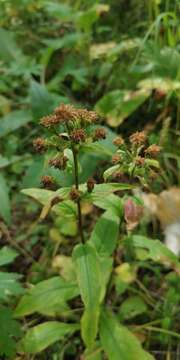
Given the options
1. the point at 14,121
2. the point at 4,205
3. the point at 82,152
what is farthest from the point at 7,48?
the point at 4,205

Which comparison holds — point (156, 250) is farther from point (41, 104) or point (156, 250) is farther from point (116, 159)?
point (41, 104)

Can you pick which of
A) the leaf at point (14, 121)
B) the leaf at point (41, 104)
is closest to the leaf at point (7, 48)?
the leaf at point (14, 121)

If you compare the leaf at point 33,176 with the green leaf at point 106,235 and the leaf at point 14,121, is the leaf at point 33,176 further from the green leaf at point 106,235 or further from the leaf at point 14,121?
the green leaf at point 106,235

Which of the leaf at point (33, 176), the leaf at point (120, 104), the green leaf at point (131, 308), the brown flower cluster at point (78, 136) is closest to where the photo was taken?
the brown flower cluster at point (78, 136)

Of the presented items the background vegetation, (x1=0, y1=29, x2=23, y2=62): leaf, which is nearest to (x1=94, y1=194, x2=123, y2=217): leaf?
the background vegetation

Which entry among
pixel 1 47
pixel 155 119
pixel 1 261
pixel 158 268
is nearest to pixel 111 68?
pixel 155 119

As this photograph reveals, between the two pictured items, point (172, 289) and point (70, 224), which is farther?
point (70, 224)

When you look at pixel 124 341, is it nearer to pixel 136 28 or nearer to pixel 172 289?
pixel 172 289

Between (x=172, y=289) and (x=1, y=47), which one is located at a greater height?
(x=1, y=47)
